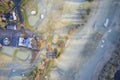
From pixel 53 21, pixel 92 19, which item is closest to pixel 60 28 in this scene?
pixel 53 21

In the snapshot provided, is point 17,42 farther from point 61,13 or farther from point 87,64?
point 87,64

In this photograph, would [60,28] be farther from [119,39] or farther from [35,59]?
[119,39]

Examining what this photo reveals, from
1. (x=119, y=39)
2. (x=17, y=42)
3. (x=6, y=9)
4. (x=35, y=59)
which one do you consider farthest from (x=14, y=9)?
(x=119, y=39)

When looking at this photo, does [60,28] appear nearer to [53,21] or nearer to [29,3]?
[53,21]

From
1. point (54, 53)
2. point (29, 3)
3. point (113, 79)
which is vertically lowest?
point (113, 79)

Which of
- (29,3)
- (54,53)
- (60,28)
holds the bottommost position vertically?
(54,53)

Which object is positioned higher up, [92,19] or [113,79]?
[92,19]

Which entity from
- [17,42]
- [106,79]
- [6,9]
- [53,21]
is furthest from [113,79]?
[6,9]
